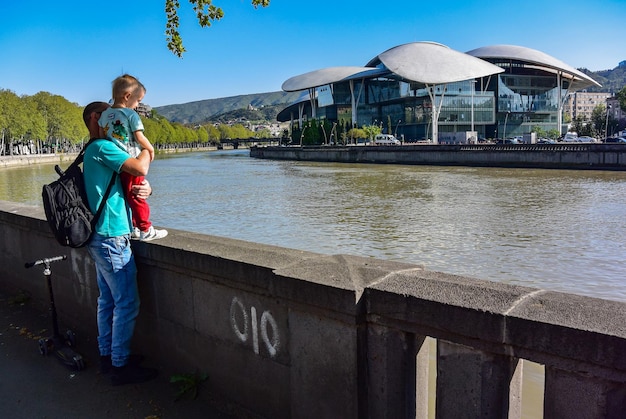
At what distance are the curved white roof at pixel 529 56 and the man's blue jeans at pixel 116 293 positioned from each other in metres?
106

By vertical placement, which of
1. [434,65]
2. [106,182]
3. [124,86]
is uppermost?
[434,65]

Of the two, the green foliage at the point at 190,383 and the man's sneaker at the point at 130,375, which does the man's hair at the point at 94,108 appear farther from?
the green foliage at the point at 190,383

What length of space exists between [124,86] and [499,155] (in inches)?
1961

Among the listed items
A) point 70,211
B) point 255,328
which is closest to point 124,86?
point 70,211

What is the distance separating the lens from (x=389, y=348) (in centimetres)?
241

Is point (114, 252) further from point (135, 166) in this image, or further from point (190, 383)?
point (190, 383)

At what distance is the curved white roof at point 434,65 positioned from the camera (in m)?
91.4

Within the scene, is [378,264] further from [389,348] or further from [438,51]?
[438,51]

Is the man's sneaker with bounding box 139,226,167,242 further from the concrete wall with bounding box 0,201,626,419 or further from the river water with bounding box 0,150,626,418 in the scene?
the river water with bounding box 0,150,626,418

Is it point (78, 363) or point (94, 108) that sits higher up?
point (94, 108)

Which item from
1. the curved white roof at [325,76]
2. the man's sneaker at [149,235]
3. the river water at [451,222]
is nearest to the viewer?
the man's sneaker at [149,235]

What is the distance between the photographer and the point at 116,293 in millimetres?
3678

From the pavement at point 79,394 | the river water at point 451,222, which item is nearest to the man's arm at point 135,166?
the pavement at point 79,394

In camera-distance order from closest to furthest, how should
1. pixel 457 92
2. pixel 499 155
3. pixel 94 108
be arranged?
pixel 94 108 < pixel 499 155 < pixel 457 92
